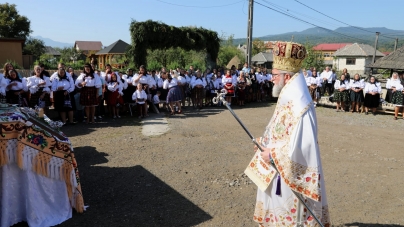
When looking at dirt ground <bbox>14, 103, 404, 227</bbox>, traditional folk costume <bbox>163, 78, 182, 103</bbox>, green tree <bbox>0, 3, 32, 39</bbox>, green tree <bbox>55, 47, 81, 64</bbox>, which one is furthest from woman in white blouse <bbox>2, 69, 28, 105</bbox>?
green tree <bbox>55, 47, 81, 64</bbox>

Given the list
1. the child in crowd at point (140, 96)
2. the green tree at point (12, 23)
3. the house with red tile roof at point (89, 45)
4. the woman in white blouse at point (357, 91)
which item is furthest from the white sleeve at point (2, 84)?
the house with red tile roof at point (89, 45)

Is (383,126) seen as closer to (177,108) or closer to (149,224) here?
(177,108)

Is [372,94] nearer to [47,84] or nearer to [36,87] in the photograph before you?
[47,84]

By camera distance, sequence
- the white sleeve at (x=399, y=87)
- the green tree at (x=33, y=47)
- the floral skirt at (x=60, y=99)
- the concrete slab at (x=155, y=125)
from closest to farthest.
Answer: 1. the concrete slab at (x=155, y=125)
2. the floral skirt at (x=60, y=99)
3. the white sleeve at (x=399, y=87)
4. the green tree at (x=33, y=47)

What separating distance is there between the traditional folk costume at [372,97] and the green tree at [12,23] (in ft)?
139

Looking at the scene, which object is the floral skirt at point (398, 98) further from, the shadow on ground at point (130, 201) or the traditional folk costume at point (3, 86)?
the traditional folk costume at point (3, 86)

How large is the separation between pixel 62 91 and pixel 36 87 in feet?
2.26

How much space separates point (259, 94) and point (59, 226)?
13681 mm

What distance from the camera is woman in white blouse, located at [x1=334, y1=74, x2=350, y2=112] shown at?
13.9m

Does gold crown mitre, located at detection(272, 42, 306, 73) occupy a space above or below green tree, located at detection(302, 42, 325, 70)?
below

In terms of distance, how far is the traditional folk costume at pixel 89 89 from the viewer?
9922mm

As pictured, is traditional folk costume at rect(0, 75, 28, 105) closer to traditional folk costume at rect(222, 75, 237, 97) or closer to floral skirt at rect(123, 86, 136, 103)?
floral skirt at rect(123, 86, 136, 103)

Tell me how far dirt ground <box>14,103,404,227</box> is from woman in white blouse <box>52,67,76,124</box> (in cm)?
62

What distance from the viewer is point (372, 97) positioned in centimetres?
1334
